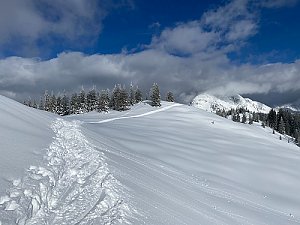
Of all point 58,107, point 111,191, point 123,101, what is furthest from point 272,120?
point 111,191

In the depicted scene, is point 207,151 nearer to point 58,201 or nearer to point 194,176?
point 194,176

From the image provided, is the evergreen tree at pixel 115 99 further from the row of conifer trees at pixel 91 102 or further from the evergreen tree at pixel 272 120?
the evergreen tree at pixel 272 120

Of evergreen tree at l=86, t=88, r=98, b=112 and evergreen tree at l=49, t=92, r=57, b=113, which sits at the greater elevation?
evergreen tree at l=86, t=88, r=98, b=112

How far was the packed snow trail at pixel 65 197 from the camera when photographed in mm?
9297

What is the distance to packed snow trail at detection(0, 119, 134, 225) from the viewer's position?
930cm

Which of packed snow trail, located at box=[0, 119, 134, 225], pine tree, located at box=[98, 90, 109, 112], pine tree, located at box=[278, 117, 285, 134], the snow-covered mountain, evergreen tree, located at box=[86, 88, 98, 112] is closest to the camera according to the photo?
packed snow trail, located at box=[0, 119, 134, 225]

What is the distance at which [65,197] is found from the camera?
11141mm

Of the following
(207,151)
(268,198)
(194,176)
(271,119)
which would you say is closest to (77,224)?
(194,176)

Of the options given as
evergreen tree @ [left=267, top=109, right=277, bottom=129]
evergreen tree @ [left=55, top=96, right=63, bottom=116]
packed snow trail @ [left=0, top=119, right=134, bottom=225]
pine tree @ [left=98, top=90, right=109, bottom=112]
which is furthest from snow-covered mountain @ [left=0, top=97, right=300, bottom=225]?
evergreen tree @ [left=267, top=109, right=277, bottom=129]

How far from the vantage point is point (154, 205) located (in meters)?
12.6

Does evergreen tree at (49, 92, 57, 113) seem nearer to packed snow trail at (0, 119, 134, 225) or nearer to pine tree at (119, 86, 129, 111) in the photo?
pine tree at (119, 86, 129, 111)

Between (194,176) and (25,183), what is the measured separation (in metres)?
15.3

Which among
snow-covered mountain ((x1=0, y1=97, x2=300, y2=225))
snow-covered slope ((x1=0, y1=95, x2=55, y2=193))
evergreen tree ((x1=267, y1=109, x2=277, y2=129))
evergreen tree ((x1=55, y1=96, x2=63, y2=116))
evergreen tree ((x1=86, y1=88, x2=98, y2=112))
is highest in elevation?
evergreen tree ((x1=267, y1=109, x2=277, y2=129))

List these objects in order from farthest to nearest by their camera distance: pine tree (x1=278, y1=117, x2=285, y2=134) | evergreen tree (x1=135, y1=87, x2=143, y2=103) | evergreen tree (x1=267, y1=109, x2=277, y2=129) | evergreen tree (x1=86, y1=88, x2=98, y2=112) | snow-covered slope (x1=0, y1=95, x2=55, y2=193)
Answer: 1. evergreen tree (x1=267, y1=109, x2=277, y2=129)
2. pine tree (x1=278, y1=117, x2=285, y2=134)
3. evergreen tree (x1=135, y1=87, x2=143, y2=103)
4. evergreen tree (x1=86, y1=88, x2=98, y2=112)
5. snow-covered slope (x1=0, y1=95, x2=55, y2=193)
